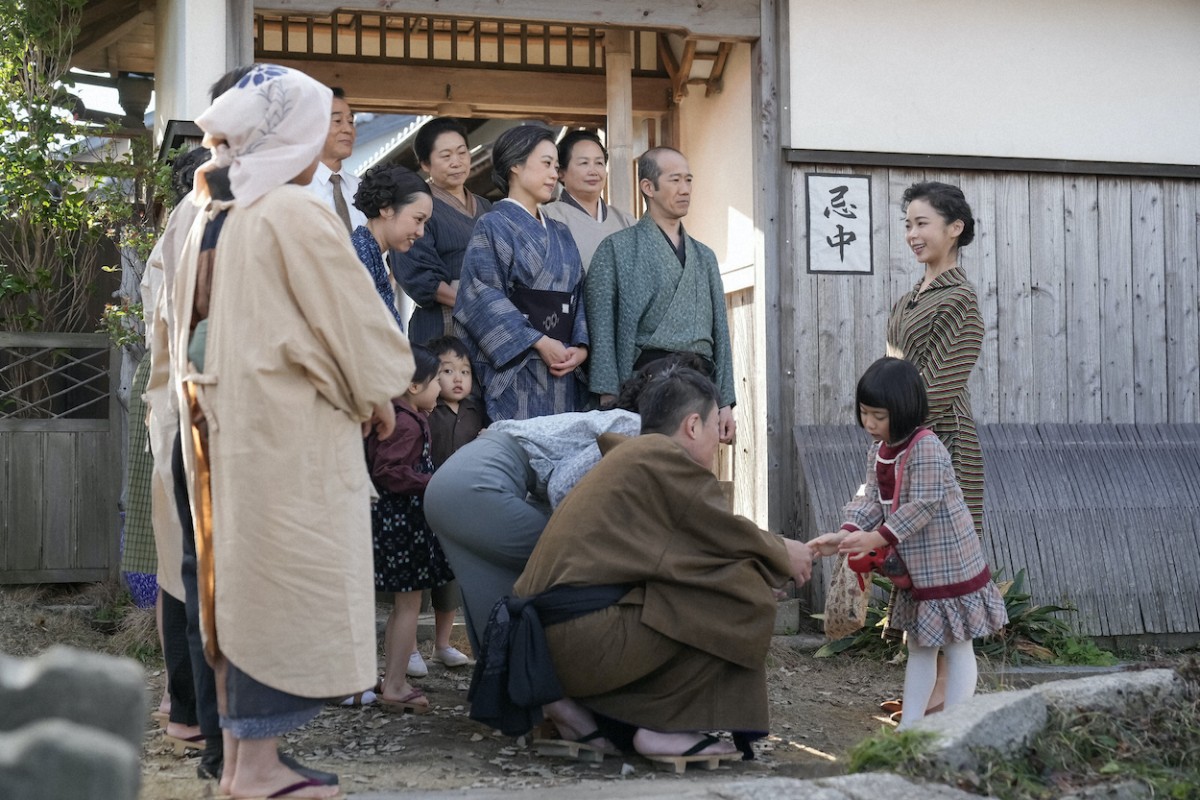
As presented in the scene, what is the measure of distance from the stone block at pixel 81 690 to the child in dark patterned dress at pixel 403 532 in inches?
116

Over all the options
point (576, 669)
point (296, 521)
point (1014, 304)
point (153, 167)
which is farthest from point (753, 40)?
point (296, 521)

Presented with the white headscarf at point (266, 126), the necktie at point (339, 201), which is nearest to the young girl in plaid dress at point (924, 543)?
the white headscarf at point (266, 126)

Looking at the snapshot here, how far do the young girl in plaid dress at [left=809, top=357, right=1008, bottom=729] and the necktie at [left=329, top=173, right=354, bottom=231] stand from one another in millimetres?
2581

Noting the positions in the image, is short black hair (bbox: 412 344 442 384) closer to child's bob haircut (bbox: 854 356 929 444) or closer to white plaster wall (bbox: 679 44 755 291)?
child's bob haircut (bbox: 854 356 929 444)

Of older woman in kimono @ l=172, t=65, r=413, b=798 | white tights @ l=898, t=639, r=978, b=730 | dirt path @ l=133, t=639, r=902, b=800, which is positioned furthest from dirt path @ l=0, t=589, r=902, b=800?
older woman in kimono @ l=172, t=65, r=413, b=798

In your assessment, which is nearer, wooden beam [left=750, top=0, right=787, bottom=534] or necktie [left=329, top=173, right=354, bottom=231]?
necktie [left=329, top=173, right=354, bottom=231]

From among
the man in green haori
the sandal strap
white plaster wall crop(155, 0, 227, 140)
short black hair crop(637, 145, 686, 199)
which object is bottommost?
the sandal strap

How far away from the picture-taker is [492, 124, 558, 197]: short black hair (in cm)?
566

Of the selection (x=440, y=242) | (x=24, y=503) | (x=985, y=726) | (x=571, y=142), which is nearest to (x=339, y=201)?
(x=440, y=242)

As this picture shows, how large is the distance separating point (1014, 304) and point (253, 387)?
17.2 ft

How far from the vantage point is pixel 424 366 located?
5.03m

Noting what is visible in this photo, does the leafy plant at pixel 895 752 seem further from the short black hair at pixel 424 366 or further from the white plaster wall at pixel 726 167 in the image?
the white plaster wall at pixel 726 167

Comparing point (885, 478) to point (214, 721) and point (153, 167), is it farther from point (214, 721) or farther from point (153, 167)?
point (153, 167)

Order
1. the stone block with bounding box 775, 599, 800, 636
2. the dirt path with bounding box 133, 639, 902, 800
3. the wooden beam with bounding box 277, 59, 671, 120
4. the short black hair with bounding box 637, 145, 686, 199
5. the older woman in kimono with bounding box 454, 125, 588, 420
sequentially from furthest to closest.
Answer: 1. the wooden beam with bounding box 277, 59, 671, 120
2. the stone block with bounding box 775, 599, 800, 636
3. the short black hair with bounding box 637, 145, 686, 199
4. the older woman in kimono with bounding box 454, 125, 588, 420
5. the dirt path with bounding box 133, 639, 902, 800
